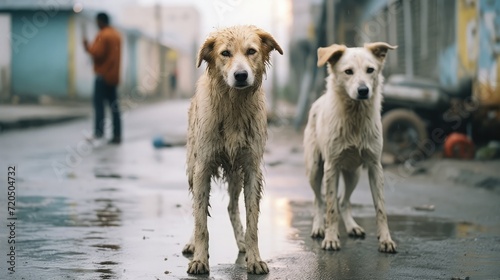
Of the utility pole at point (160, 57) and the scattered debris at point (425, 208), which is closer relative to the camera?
the scattered debris at point (425, 208)

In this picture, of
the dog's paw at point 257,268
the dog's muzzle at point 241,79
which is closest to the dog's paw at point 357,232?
the dog's paw at point 257,268

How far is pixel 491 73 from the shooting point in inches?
527

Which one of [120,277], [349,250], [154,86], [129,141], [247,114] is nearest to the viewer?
[120,277]

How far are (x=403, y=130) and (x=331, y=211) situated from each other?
7439mm

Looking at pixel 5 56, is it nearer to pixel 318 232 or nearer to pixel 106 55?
pixel 106 55

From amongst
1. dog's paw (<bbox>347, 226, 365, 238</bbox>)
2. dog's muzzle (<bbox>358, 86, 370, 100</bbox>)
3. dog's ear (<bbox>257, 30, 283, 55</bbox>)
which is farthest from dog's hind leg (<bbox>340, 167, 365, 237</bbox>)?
dog's ear (<bbox>257, 30, 283, 55</bbox>)

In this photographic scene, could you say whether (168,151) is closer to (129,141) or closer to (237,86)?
(129,141)

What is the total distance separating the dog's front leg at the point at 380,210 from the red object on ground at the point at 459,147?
6349 millimetres

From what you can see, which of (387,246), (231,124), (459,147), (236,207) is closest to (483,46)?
(459,147)

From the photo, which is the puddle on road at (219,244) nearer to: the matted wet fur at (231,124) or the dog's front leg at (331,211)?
the dog's front leg at (331,211)

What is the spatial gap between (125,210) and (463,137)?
6732 millimetres

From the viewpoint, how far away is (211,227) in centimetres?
735

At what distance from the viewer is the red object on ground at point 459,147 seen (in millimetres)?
12664

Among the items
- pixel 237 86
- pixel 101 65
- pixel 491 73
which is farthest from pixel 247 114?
pixel 101 65
